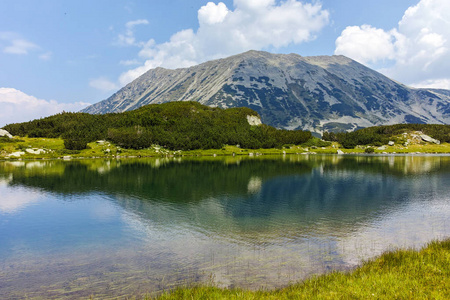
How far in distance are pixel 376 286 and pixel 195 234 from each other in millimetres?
21822

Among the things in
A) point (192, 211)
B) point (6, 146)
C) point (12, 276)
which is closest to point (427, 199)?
point (192, 211)

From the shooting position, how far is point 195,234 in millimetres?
34125

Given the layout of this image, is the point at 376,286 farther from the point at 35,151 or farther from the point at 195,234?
the point at 35,151

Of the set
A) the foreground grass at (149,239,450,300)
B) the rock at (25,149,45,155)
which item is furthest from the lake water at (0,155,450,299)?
the rock at (25,149,45,155)

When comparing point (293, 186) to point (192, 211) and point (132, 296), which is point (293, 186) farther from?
point (132, 296)

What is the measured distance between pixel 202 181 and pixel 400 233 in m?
54.7

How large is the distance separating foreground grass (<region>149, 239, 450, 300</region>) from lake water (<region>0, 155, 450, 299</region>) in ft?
10.4

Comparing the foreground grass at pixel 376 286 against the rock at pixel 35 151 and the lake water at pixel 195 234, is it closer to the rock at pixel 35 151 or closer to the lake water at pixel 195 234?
the lake water at pixel 195 234

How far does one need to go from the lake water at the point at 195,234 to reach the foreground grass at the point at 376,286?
3.16 meters

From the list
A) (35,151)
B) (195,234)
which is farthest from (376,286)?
(35,151)

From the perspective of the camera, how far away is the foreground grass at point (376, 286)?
50.3ft

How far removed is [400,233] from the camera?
3366 cm

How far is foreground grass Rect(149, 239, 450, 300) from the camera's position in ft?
50.3

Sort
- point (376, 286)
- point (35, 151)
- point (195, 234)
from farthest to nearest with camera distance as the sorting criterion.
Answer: point (35, 151) → point (195, 234) → point (376, 286)
